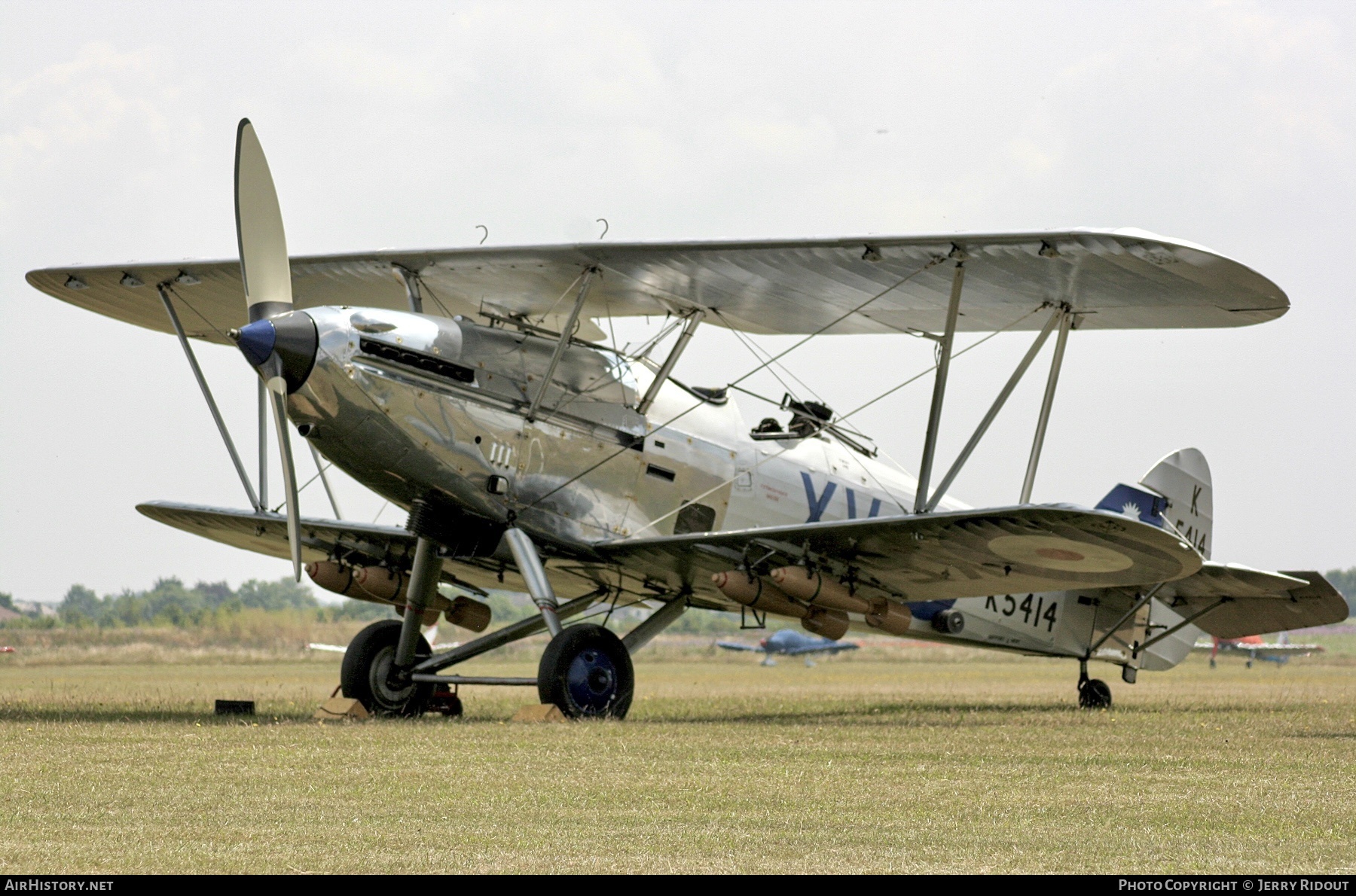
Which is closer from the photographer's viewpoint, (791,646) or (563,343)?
(563,343)

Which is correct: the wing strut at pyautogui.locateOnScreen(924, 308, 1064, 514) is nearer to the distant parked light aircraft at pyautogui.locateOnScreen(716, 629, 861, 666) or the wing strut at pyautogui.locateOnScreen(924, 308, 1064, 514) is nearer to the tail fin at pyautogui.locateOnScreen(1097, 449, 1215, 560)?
the tail fin at pyautogui.locateOnScreen(1097, 449, 1215, 560)

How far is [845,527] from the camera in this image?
507 inches

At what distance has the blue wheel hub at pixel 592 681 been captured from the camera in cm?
1284

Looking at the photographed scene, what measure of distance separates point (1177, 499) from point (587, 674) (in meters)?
8.53

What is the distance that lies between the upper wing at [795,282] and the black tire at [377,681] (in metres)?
3.13

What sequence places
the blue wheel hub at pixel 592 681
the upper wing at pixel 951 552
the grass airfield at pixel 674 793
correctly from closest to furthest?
the grass airfield at pixel 674 793 → the upper wing at pixel 951 552 → the blue wheel hub at pixel 592 681

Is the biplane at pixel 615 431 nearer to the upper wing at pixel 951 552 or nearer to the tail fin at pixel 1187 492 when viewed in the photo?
the upper wing at pixel 951 552

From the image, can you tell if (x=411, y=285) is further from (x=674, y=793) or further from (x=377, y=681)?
(x=674, y=793)

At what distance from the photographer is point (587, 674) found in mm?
12961

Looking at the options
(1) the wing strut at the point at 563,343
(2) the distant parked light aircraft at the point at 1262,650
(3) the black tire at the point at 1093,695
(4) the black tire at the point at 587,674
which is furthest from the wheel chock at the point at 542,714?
(2) the distant parked light aircraft at the point at 1262,650

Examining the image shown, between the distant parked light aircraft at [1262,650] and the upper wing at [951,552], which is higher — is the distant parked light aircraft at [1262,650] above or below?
above

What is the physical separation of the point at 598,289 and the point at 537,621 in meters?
3.02

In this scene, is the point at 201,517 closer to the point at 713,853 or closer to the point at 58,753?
the point at 58,753

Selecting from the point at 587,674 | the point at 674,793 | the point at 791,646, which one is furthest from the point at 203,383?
the point at 791,646
